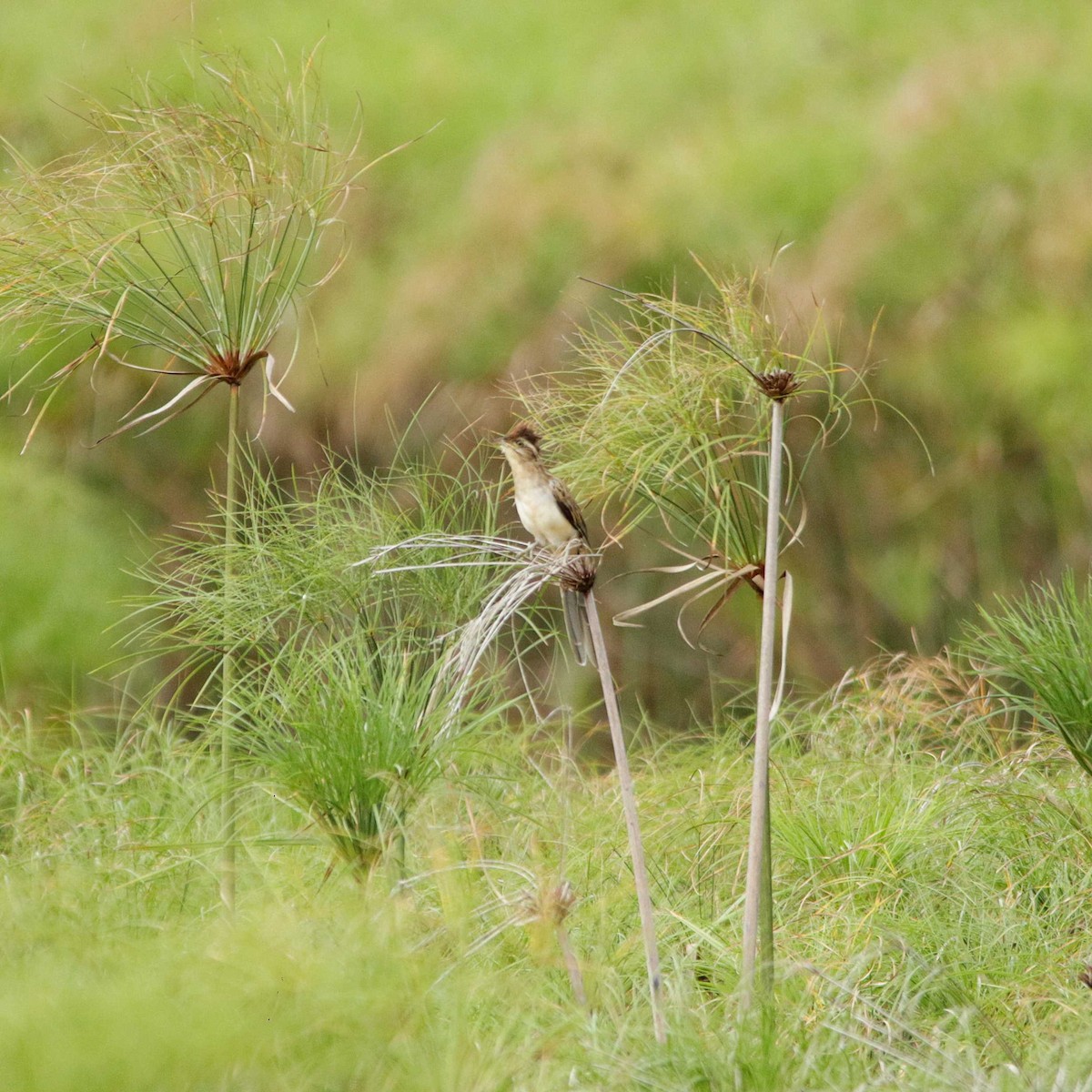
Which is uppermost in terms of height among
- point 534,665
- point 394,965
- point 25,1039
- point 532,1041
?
point 25,1039

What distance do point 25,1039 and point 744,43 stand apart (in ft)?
20.1

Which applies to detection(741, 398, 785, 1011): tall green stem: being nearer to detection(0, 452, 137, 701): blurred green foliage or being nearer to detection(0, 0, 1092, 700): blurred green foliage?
detection(0, 0, 1092, 700): blurred green foliage

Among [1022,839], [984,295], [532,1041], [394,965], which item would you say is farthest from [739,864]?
[984,295]

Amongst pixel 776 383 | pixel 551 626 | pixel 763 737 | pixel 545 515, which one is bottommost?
pixel 551 626

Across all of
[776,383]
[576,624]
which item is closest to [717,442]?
[776,383]

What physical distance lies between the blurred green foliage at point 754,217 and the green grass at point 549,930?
1.39 metres

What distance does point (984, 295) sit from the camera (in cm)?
526

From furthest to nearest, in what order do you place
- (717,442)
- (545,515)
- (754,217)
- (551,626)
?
(754,217), (551,626), (545,515), (717,442)

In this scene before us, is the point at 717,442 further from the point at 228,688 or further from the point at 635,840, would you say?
the point at 228,688

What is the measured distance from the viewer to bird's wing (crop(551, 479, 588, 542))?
2389 millimetres

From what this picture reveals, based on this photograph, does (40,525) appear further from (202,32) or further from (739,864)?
(739,864)

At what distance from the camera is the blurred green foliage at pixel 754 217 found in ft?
16.1

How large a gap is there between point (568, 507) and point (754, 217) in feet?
11.4

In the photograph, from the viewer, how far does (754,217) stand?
5594mm
